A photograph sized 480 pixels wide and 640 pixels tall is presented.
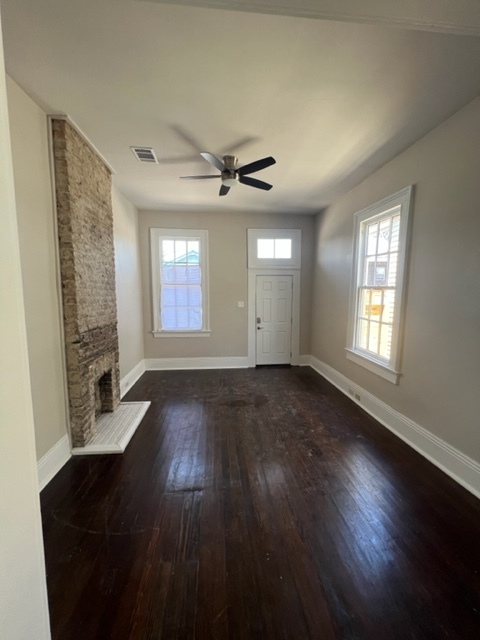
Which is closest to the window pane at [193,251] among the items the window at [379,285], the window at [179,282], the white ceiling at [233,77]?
the window at [179,282]

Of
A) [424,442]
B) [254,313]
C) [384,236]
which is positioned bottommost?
[424,442]

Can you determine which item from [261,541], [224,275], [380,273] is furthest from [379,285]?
[261,541]

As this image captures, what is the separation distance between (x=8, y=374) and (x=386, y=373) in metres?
3.24

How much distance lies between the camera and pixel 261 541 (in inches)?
63.7

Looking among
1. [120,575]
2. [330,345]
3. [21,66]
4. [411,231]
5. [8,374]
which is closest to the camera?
[8,374]

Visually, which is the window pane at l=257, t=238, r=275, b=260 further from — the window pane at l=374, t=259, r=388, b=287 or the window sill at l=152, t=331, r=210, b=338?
the window pane at l=374, t=259, r=388, b=287

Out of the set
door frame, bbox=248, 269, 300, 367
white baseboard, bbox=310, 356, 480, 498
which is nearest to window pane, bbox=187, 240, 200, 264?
door frame, bbox=248, 269, 300, 367

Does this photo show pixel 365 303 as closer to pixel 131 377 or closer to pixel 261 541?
pixel 261 541

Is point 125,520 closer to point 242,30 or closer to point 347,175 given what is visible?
point 242,30

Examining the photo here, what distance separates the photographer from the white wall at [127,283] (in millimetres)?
3828

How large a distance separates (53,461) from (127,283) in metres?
2.65

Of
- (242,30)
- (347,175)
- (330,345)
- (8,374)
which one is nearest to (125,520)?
(8,374)

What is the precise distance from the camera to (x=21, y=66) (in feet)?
5.74

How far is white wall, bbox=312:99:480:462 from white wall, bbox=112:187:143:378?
348 cm
